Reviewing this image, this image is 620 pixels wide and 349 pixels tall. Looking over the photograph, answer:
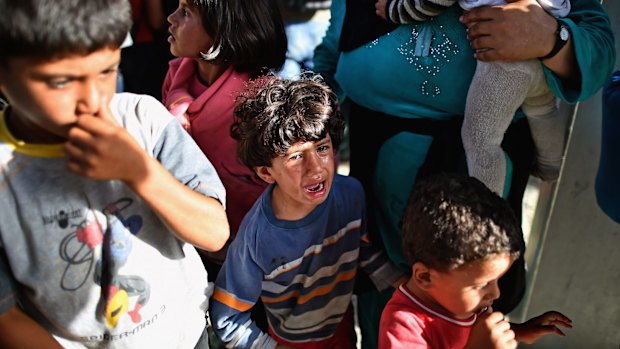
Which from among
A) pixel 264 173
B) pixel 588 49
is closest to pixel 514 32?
pixel 588 49

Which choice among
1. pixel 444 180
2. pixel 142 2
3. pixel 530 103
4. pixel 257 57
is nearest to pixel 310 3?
pixel 142 2

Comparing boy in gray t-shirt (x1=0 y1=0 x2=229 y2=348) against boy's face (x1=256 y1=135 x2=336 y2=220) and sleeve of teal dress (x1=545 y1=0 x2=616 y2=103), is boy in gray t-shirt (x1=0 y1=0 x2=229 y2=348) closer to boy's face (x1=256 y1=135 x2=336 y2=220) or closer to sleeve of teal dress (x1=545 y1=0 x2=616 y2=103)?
boy's face (x1=256 y1=135 x2=336 y2=220)

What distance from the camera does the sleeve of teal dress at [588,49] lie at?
5.72 feet

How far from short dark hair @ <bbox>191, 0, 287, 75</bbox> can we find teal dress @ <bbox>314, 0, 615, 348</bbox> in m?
0.24

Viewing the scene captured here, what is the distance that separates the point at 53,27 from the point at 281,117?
2.45 feet

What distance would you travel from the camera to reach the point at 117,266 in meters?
1.41

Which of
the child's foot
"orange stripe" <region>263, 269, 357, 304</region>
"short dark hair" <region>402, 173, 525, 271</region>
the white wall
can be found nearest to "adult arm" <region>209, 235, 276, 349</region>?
"orange stripe" <region>263, 269, 357, 304</region>

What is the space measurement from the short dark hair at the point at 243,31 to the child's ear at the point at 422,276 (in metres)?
0.92

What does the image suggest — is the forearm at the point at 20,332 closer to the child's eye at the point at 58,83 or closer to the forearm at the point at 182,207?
the forearm at the point at 182,207

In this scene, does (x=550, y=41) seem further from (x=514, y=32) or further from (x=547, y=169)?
(x=547, y=169)

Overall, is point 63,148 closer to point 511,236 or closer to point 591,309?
point 511,236

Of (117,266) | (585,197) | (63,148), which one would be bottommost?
(585,197)

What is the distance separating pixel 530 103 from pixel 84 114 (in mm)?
1314

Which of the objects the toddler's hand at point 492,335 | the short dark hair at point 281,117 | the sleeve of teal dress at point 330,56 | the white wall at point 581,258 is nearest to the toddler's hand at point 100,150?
the short dark hair at point 281,117
